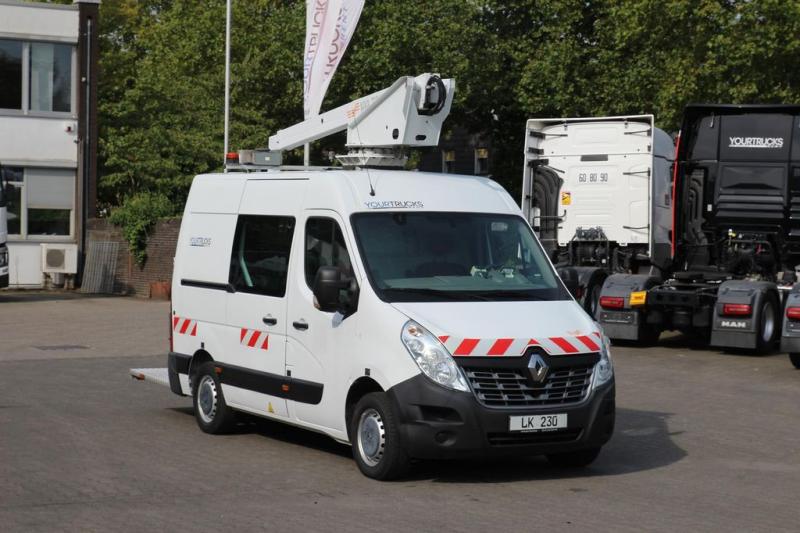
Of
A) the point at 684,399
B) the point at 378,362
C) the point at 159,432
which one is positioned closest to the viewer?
the point at 378,362

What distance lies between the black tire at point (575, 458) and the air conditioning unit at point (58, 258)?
27660mm

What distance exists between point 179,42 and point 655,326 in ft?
98.4

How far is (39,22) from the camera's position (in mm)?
36719

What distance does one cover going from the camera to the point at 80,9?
122 ft

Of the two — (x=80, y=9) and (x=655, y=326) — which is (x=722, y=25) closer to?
(x=655, y=326)

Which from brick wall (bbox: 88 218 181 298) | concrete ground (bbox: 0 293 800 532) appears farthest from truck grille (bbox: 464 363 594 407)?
brick wall (bbox: 88 218 181 298)

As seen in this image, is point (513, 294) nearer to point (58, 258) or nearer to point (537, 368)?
point (537, 368)

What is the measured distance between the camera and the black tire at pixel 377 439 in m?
9.30

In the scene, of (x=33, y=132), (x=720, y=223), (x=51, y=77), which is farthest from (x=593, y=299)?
(x=51, y=77)

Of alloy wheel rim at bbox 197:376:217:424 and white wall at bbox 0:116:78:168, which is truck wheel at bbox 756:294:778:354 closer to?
alloy wheel rim at bbox 197:376:217:424

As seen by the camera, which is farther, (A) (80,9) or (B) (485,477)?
(A) (80,9)

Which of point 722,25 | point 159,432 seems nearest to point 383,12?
point 722,25

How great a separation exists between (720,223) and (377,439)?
1212 centimetres

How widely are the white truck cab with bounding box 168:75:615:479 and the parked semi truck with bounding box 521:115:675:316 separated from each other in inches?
423
